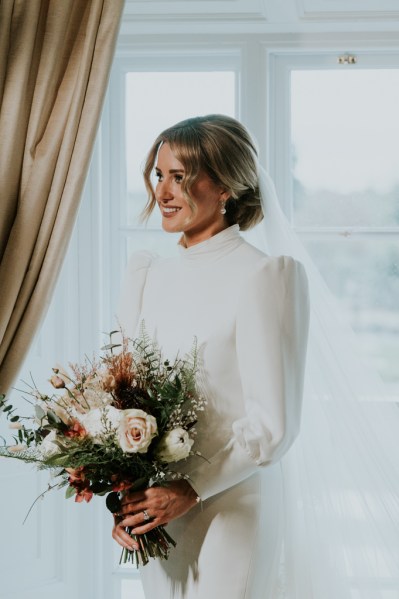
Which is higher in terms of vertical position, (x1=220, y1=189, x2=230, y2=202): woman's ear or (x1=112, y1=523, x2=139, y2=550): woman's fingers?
(x1=220, y1=189, x2=230, y2=202): woman's ear

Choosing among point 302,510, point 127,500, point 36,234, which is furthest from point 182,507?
point 36,234

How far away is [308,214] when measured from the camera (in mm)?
2848

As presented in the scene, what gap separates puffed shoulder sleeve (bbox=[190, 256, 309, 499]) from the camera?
1617 millimetres

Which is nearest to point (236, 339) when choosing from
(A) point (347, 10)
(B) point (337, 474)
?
(B) point (337, 474)

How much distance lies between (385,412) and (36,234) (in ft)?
4.16

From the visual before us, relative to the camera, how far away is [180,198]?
1795 millimetres

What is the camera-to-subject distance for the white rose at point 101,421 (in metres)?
1.51

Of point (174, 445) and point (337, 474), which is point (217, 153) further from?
point (337, 474)

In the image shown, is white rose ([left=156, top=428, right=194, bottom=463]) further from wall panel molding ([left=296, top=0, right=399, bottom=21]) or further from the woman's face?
wall panel molding ([left=296, top=0, right=399, bottom=21])

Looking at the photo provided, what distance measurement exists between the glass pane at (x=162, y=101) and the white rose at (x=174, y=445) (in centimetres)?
148

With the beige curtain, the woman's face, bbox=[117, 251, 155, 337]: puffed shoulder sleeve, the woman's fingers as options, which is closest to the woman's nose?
the woman's face

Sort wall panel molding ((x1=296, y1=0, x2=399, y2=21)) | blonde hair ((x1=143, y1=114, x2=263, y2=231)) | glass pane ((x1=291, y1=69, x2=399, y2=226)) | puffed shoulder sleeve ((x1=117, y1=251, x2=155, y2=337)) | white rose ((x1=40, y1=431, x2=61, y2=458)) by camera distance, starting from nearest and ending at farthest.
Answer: white rose ((x1=40, y1=431, x2=61, y2=458)) → blonde hair ((x1=143, y1=114, x2=263, y2=231)) → puffed shoulder sleeve ((x1=117, y1=251, x2=155, y2=337)) → wall panel molding ((x1=296, y1=0, x2=399, y2=21)) → glass pane ((x1=291, y1=69, x2=399, y2=226))

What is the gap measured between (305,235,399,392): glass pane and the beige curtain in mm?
993

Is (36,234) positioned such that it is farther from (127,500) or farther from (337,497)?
(337,497)
